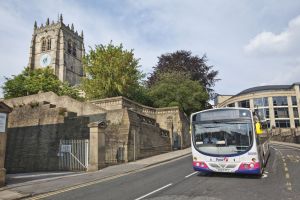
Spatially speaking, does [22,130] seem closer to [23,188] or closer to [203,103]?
[23,188]

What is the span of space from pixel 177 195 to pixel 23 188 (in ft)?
20.7

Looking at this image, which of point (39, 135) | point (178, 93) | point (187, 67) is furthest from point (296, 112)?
point (39, 135)

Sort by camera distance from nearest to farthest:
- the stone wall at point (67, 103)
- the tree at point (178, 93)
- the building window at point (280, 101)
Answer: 1. the stone wall at point (67, 103)
2. the tree at point (178, 93)
3. the building window at point (280, 101)

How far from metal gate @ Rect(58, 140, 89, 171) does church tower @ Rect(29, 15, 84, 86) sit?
67808 mm

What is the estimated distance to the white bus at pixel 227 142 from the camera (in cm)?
1038

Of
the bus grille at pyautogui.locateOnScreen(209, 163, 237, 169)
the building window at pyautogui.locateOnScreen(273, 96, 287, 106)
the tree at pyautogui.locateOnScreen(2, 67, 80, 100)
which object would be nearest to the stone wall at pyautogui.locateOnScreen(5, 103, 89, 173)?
the tree at pyautogui.locateOnScreen(2, 67, 80, 100)

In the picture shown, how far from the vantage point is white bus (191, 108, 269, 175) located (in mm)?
10375

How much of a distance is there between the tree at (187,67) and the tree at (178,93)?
673 cm

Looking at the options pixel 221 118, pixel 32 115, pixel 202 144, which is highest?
pixel 32 115

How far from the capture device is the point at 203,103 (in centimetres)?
3784

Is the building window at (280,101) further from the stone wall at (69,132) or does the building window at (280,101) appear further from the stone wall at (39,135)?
the stone wall at (39,135)

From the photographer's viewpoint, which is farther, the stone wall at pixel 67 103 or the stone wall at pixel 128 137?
the stone wall at pixel 67 103

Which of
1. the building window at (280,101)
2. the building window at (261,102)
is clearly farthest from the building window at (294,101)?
the building window at (261,102)

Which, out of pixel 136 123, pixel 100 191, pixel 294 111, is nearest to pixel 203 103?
pixel 136 123
